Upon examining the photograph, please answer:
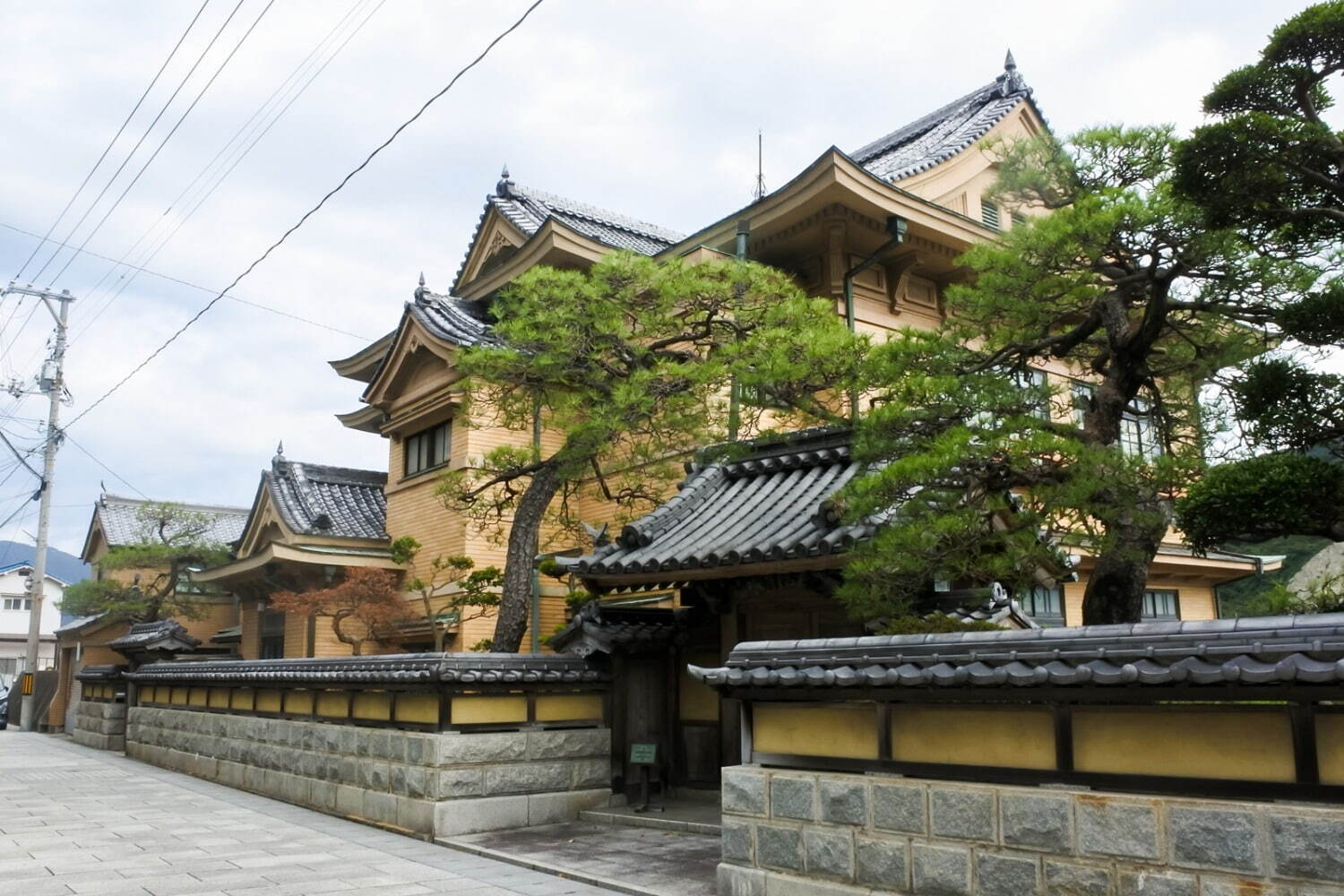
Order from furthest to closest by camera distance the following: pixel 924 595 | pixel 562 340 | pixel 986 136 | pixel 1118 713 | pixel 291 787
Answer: pixel 986 136, pixel 291 787, pixel 562 340, pixel 924 595, pixel 1118 713

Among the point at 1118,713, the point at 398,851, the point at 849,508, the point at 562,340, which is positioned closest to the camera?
the point at 1118,713

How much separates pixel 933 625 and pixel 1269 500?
320cm

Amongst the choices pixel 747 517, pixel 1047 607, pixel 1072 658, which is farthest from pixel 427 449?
pixel 1072 658

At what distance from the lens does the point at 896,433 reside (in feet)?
28.8

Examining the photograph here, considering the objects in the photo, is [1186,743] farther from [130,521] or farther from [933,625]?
[130,521]

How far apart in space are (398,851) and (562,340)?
19.8ft

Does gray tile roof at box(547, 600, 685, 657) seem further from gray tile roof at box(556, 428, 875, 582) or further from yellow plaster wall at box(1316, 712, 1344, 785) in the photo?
yellow plaster wall at box(1316, 712, 1344, 785)

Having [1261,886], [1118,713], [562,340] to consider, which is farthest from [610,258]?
[1261,886]

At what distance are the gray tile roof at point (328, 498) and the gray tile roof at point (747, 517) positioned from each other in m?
11.9

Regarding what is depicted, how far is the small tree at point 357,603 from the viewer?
20188 mm

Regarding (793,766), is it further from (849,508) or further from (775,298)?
(775,298)

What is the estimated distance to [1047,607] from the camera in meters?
17.2

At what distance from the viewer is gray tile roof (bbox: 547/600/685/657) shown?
42.2ft

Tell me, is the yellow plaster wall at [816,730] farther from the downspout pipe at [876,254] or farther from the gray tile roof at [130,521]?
the gray tile roof at [130,521]
